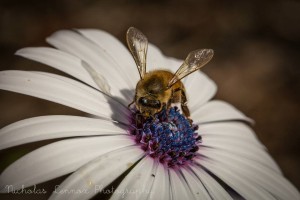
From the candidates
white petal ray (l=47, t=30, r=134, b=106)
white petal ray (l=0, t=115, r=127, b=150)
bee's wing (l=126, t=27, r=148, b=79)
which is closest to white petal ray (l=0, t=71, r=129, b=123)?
white petal ray (l=0, t=115, r=127, b=150)

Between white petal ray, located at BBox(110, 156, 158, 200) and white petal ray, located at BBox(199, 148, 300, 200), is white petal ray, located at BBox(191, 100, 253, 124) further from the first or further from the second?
white petal ray, located at BBox(110, 156, 158, 200)

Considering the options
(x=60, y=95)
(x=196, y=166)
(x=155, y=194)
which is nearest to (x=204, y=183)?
(x=196, y=166)

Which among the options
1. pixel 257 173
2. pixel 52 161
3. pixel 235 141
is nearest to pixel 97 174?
pixel 52 161

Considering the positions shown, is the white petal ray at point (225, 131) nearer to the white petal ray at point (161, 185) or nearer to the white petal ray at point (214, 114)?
the white petal ray at point (214, 114)

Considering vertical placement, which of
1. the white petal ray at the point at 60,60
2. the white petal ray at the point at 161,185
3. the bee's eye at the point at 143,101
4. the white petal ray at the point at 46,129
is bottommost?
the white petal ray at the point at 161,185

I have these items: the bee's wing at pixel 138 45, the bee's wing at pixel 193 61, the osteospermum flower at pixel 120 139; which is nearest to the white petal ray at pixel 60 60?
the osteospermum flower at pixel 120 139

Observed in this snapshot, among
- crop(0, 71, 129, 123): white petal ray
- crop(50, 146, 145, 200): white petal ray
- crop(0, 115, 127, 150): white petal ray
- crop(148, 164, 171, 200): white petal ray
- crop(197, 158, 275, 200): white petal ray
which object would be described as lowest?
crop(197, 158, 275, 200): white petal ray
